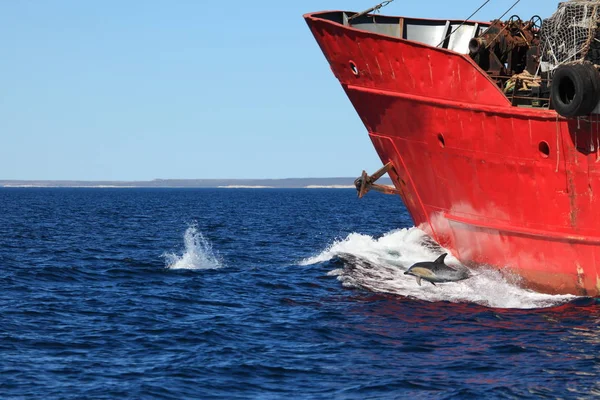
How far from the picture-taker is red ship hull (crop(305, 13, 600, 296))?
17.5 meters

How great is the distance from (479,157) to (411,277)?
4.08 m

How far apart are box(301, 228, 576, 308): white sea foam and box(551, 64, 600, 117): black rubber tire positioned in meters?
4.13

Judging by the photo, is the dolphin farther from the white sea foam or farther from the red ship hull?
the red ship hull

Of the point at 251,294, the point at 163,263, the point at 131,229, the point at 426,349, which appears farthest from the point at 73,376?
the point at 131,229

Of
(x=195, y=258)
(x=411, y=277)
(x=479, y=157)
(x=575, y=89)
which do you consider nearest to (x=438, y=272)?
(x=479, y=157)

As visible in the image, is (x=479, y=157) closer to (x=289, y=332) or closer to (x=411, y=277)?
(x=411, y=277)

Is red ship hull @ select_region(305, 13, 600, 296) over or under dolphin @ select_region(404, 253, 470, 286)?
over

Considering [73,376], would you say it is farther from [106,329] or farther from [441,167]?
[441,167]

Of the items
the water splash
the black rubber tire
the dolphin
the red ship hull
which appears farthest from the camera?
the water splash

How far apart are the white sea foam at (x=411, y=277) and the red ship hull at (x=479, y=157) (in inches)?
17.2

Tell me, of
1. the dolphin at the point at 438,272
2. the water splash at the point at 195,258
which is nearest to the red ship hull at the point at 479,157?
the dolphin at the point at 438,272

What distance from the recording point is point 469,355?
1384 centimetres

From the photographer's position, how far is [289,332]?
15.7 m

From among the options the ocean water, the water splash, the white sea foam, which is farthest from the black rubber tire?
the water splash
